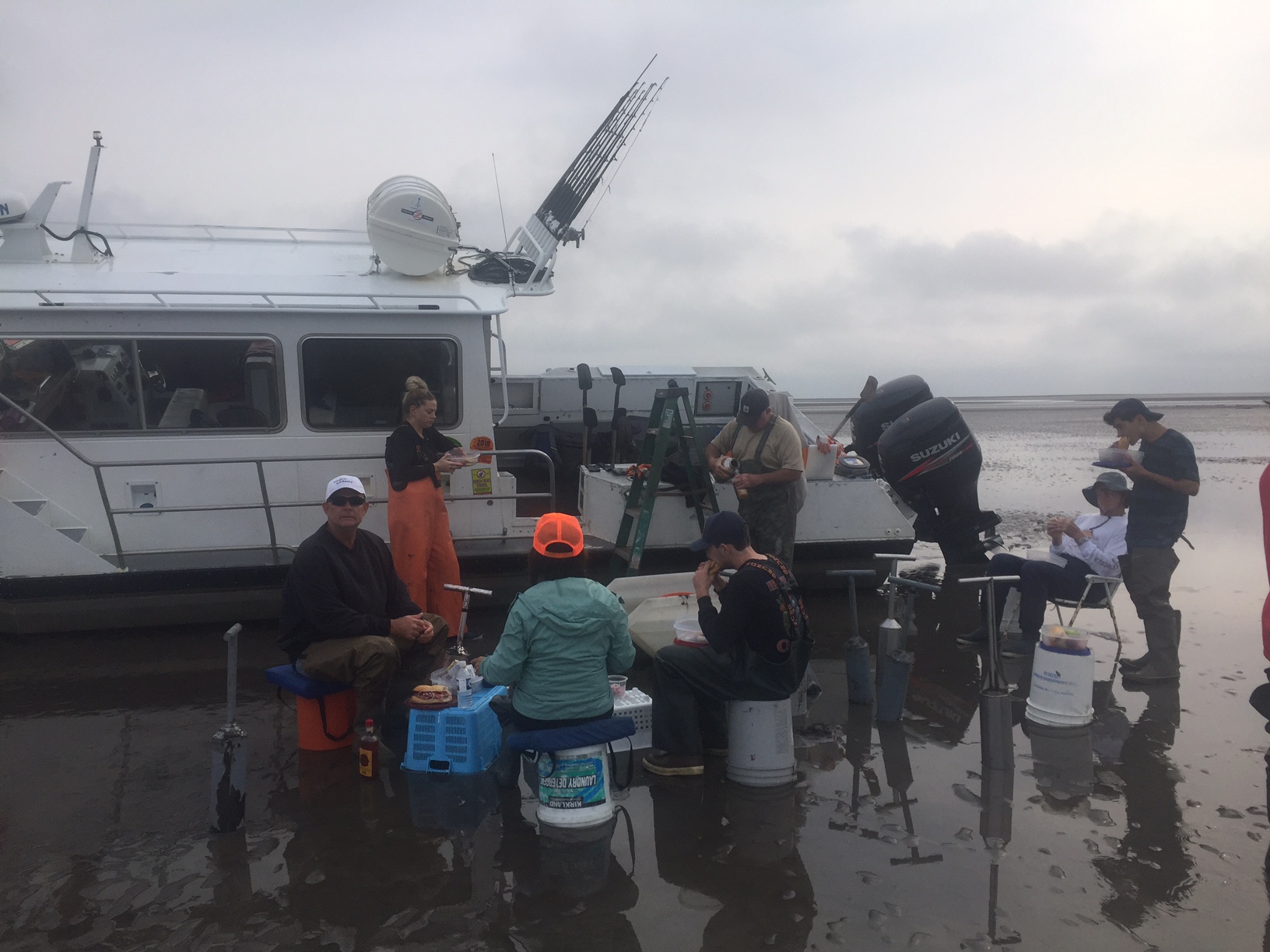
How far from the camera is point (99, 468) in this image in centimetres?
633

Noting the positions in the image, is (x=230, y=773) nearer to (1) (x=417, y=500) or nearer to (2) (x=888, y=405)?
(1) (x=417, y=500)

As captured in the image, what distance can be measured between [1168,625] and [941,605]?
2174 millimetres

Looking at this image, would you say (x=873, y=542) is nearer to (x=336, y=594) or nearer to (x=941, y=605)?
(x=941, y=605)

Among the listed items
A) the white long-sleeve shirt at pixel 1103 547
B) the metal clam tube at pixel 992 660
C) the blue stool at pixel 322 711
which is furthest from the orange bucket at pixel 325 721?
the white long-sleeve shirt at pixel 1103 547

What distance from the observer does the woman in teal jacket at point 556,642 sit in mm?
3834

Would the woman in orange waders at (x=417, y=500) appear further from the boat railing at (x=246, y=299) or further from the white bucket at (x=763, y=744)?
the white bucket at (x=763, y=744)

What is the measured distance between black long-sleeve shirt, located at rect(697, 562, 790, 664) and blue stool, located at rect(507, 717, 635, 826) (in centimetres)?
65

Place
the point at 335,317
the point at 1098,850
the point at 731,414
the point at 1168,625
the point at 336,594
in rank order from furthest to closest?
the point at 731,414 < the point at 335,317 < the point at 1168,625 < the point at 336,594 < the point at 1098,850

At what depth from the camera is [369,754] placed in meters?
4.34

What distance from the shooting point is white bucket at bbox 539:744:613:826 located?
3.75 metres

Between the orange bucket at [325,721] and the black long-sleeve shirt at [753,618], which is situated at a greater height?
the black long-sleeve shirt at [753,618]

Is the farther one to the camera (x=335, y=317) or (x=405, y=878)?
(x=335, y=317)

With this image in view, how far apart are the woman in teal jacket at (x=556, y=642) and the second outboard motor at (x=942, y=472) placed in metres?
4.15

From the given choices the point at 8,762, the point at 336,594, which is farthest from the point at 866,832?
the point at 8,762
